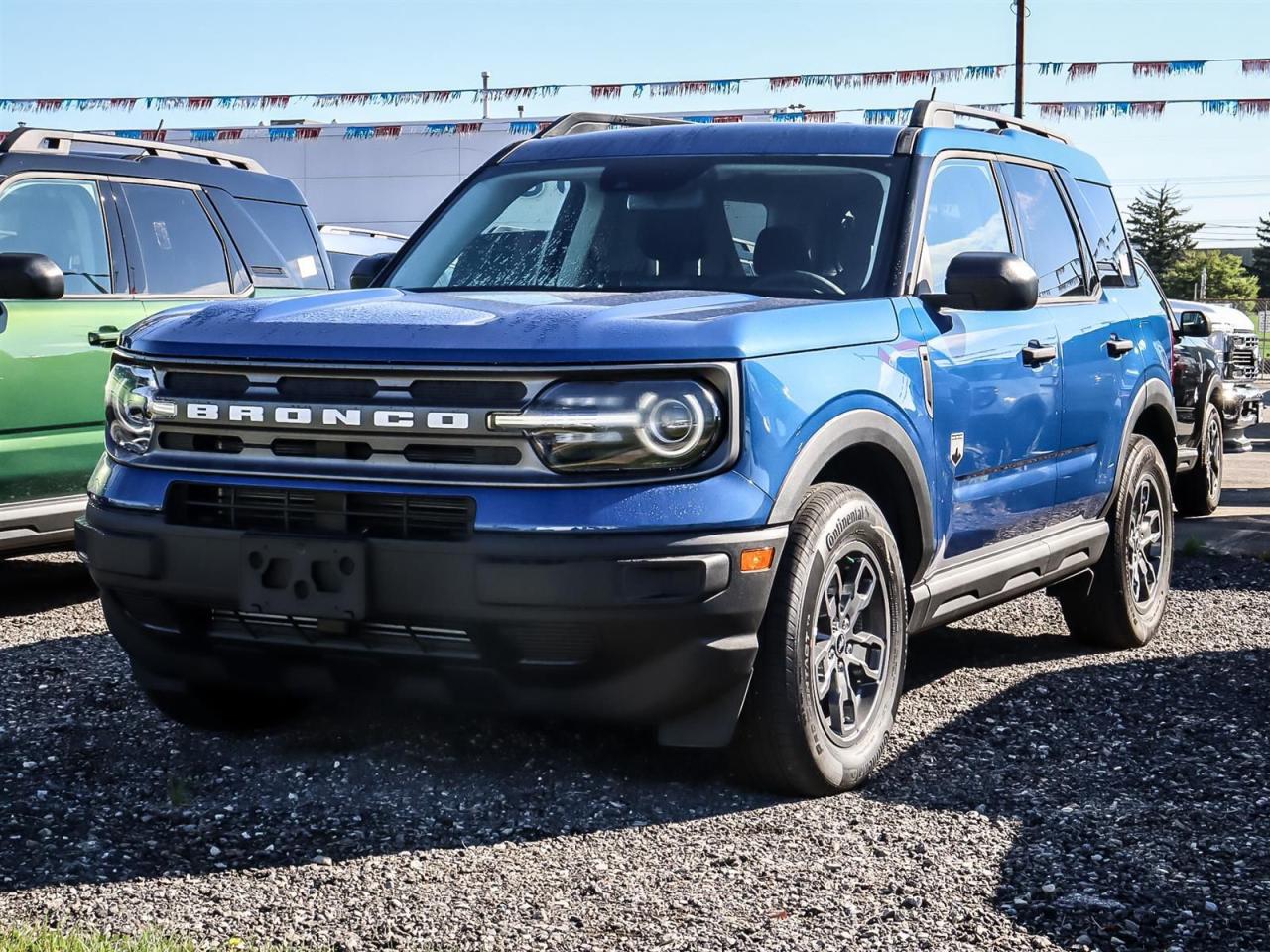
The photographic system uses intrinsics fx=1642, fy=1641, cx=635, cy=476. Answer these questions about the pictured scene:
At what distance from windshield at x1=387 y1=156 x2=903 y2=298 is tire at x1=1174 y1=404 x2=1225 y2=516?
7.03m

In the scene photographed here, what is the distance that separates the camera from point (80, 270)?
7574mm

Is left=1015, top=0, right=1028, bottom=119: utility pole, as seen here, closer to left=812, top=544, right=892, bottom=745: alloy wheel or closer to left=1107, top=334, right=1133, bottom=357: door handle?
left=1107, top=334, right=1133, bottom=357: door handle

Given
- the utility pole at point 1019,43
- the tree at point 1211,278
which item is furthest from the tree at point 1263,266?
the utility pole at point 1019,43

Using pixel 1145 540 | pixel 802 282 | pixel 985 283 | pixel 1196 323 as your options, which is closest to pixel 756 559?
pixel 802 282

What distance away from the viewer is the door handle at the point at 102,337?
7.38 m

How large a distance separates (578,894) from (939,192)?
9.15 feet

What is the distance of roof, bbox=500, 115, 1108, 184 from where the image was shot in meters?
5.44

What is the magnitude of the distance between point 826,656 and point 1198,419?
8233mm

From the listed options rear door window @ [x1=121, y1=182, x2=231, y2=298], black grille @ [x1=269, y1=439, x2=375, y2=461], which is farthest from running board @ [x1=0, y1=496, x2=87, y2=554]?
black grille @ [x1=269, y1=439, x2=375, y2=461]

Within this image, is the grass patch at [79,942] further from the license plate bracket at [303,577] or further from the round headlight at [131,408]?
the round headlight at [131,408]

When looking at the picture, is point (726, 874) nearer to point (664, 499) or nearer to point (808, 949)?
point (808, 949)

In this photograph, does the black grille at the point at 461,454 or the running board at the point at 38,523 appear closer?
the black grille at the point at 461,454

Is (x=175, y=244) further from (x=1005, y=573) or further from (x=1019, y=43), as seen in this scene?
(x=1019, y=43)

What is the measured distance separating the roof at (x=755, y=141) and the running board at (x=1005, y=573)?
1.39 meters
